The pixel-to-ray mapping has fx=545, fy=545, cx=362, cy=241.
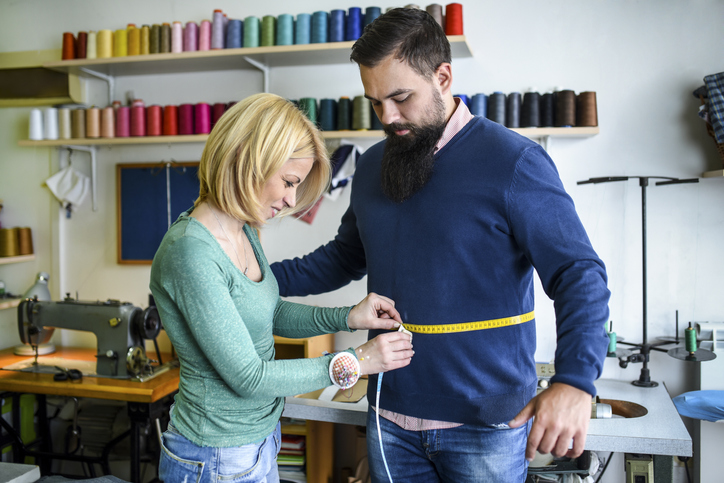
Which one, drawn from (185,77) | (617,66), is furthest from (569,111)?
(185,77)

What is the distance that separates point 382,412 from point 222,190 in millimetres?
712

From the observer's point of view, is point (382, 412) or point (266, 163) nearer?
point (266, 163)

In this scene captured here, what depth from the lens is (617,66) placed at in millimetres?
2811

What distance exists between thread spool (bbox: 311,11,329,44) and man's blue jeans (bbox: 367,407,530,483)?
6.95 ft

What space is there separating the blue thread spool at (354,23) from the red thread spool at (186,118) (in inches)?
39.5

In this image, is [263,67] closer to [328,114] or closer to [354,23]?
[328,114]

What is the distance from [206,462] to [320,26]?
2.28m

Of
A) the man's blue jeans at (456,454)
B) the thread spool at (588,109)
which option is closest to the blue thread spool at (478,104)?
the thread spool at (588,109)

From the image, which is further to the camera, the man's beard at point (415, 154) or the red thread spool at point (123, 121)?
the red thread spool at point (123, 121)

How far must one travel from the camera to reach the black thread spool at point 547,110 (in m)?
2.70

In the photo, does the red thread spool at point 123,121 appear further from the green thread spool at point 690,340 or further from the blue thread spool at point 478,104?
the green thread spool at point 690,340

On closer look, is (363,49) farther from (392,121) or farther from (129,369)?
(129,369)

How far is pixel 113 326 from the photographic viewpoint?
8.64 ft

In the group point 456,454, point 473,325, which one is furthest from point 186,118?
point 456,454
